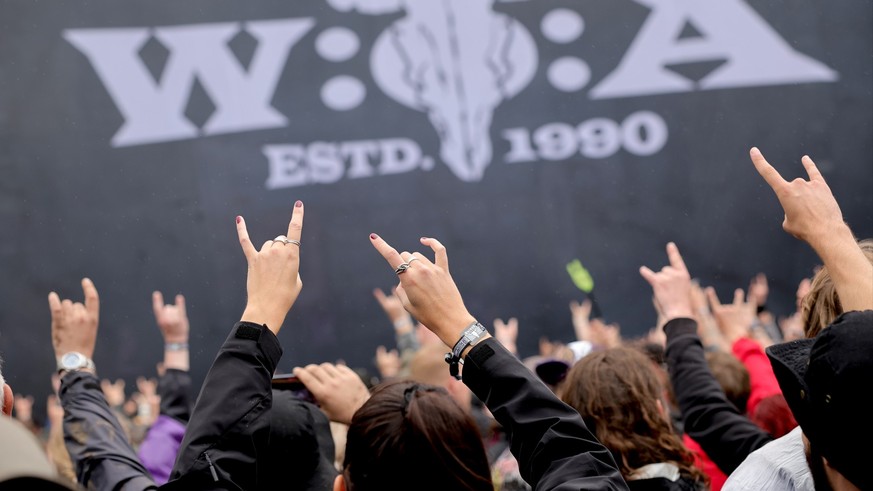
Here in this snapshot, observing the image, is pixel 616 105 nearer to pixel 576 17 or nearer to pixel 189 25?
pixel 576 17

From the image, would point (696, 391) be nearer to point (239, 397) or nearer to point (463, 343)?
point (463, 343)

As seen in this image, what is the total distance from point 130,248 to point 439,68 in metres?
2.85

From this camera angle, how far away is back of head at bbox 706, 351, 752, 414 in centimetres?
259

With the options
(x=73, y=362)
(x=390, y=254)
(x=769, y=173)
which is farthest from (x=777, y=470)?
(x=73, y=362)

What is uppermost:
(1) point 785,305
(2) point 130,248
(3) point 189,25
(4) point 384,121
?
(3) point 189,25

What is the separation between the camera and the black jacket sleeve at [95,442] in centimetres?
176

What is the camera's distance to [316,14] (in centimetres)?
723

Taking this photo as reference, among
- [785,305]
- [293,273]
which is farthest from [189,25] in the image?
[293,273]

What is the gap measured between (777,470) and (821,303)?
298 mm

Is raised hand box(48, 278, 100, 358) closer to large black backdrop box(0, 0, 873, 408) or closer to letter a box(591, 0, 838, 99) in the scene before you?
large black backdrop box(0, 0, 873, 408)

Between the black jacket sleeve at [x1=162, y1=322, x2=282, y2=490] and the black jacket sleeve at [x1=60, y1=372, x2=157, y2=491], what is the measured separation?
39 centimetres

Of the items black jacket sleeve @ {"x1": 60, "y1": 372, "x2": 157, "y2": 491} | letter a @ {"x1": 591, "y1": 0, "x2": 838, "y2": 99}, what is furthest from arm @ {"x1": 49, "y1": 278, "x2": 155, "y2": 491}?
letter a @ {"x1": 591, "y1": 0, "x2": 838, "y2": 99}

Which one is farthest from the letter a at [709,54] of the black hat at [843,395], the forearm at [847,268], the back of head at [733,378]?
the black hat at [843,395]

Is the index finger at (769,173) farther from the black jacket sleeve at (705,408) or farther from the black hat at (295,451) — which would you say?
the black hat at (295,451)
